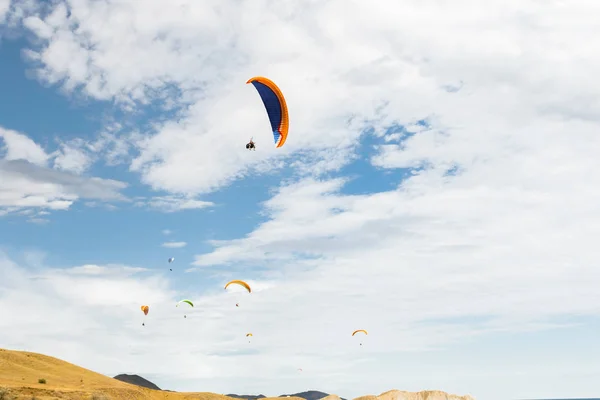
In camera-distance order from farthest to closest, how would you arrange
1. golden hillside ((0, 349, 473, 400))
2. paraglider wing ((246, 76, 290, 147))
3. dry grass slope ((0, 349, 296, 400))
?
1. dry grass slope ((0, 349, 296, 400))
2. golden hillside ((0, 349, 473, 400))
3. paraglider wing ((246, 76, 290, 147))

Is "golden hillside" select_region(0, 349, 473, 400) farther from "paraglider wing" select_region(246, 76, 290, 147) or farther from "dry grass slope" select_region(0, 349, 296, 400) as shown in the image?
"paraglider wing" select_region(246, 76, 290, 147)

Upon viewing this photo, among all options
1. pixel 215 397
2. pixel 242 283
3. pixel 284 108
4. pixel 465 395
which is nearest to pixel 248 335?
pixel 215 397

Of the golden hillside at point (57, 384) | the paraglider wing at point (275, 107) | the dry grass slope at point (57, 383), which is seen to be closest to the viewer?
the paraglider wing at point (275, 107)

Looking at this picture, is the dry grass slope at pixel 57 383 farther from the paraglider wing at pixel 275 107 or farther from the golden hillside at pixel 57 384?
the paraglider wing at pixel 275 107

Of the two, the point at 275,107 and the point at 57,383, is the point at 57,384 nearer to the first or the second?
the point at 57,383

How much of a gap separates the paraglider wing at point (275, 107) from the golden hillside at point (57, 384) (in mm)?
33715

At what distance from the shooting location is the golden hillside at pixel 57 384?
51438mm

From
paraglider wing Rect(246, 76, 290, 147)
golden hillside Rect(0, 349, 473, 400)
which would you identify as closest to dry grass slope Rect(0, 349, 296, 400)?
golden hillside Rect(0, 349, 473, 400)

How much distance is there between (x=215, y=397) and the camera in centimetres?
7900

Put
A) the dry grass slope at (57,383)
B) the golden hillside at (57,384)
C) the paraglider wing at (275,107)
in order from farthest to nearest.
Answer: the dry grass slope at (57,383) < the golden hillside at (57,384) < the paraglider wing at (275,107)

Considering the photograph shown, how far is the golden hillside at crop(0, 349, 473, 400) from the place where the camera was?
2025 inches

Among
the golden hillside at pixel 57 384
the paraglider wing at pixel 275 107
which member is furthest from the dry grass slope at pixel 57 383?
the paraglider wing at pixel 275 107

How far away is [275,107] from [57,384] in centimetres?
4474

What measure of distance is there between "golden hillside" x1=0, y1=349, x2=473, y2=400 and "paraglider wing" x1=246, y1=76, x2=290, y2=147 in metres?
33.7
